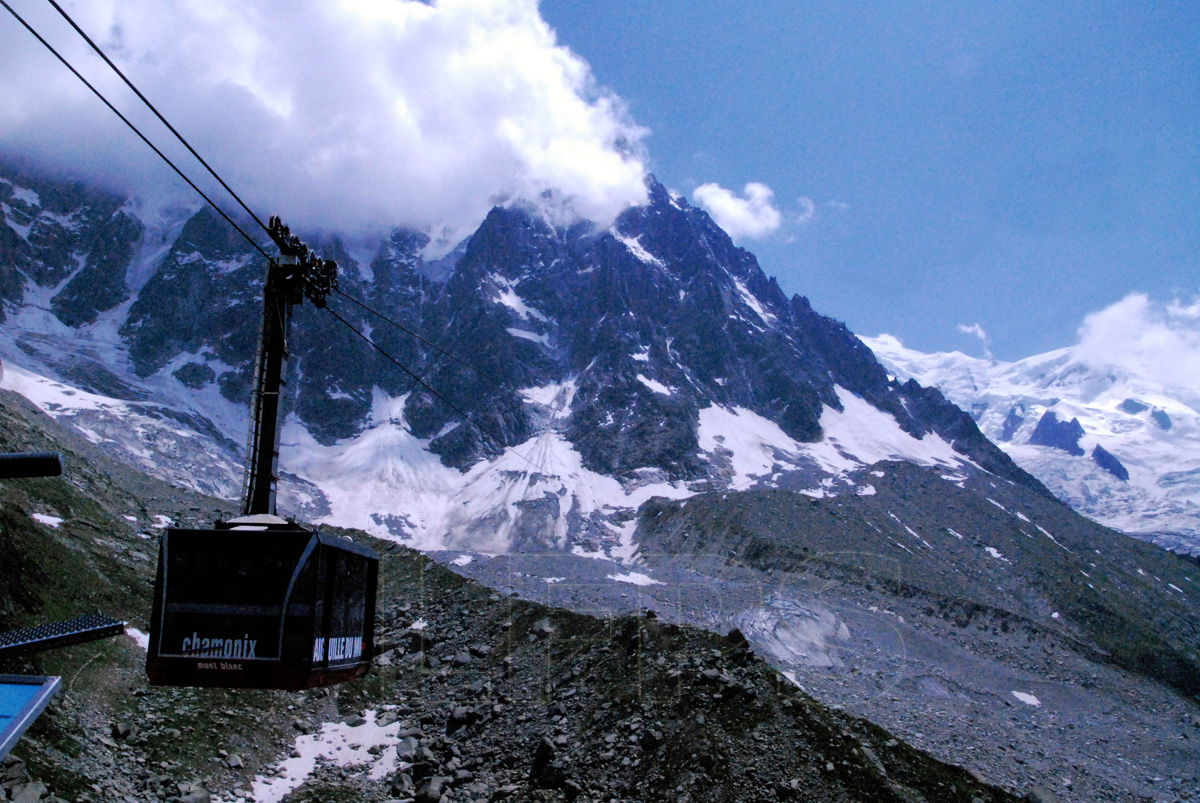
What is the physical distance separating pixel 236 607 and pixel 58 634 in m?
24.8

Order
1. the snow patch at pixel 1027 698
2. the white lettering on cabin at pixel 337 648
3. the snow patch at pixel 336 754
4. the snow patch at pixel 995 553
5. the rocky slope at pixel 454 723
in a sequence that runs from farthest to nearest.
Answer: the snow patch at pixel 995 553 < the snow patch at pixel 1027 698 < the snow patch at pixel 336 754 < the rocky slope at pixel 454 723 < the white lettering on cabin at pixel 337 648

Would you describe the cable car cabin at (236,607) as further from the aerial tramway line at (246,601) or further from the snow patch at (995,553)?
the snow patch at (995,553)

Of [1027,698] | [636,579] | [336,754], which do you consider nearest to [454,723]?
[336,754]

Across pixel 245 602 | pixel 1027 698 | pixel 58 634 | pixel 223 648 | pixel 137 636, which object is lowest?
pixel 1027 698

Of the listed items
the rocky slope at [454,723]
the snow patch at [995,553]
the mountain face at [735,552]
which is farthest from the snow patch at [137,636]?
the snow patch at [995,553]

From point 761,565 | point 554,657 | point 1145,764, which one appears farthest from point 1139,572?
point 554,657

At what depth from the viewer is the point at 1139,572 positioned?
132 metres

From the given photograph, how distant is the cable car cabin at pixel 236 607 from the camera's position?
14664mm

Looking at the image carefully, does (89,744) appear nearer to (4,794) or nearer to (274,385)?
(4,794)

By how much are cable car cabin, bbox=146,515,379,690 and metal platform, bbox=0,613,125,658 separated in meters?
20.3

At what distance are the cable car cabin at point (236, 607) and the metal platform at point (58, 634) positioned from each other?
66.6ft

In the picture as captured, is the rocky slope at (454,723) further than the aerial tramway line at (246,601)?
Yes

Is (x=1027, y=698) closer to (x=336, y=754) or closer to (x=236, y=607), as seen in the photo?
(x=336, y=754)

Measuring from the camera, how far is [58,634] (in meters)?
32.6
